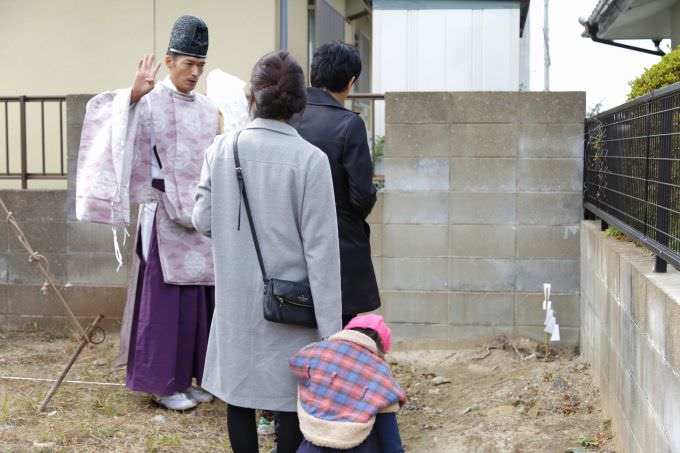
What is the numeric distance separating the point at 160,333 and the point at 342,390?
2.20m

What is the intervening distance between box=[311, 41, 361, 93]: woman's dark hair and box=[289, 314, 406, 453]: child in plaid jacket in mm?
1252

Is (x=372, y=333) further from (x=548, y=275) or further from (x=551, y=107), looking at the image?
(x=551, y=107)

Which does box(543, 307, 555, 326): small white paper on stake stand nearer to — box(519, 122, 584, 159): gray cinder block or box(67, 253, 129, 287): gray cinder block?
box(519, 122, 584, 159): gray cinder block

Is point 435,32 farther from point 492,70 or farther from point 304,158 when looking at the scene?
point 304,158

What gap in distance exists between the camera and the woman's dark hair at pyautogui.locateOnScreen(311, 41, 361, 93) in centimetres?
357

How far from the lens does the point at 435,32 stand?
9.99 meters

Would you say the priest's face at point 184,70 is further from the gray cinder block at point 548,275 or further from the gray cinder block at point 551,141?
the gray cinder block at point 548,275

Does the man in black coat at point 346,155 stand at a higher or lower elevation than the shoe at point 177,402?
higher

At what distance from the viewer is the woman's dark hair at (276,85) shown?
2932 mm

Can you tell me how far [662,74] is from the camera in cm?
428

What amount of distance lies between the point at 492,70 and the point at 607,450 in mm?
6642

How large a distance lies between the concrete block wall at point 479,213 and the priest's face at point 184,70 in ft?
5.72

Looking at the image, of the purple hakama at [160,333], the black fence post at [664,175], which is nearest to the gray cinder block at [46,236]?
the purple hakama at [160,333]

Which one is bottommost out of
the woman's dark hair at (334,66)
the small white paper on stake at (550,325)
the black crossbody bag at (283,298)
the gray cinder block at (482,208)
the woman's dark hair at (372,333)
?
the small white paper on stake at (550,325)
